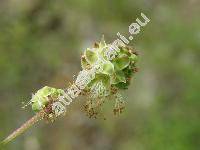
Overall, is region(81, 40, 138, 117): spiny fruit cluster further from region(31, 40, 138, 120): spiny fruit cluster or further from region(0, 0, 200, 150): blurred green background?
region(0, 0, 200, 150): blurred green background

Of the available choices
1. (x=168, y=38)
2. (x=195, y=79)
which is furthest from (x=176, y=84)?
(x=168, y=38)

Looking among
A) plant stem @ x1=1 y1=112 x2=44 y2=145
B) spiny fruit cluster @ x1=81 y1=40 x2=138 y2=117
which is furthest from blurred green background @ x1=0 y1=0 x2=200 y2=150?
→ plant stem @ x1=1 y1=112 x2=44 y2=145

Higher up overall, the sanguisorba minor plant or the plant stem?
the sanguisorba minor plant

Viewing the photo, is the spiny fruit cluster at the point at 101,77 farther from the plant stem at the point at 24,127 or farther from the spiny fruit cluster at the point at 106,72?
the plant stem at the point at 24,127

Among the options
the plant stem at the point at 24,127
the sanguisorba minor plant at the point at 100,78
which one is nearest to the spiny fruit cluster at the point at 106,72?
the sanguisorba minor plant at the point at 100,78

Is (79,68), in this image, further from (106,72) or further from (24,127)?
(24,127)

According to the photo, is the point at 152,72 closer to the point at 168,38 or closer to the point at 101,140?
the point at 168,38
